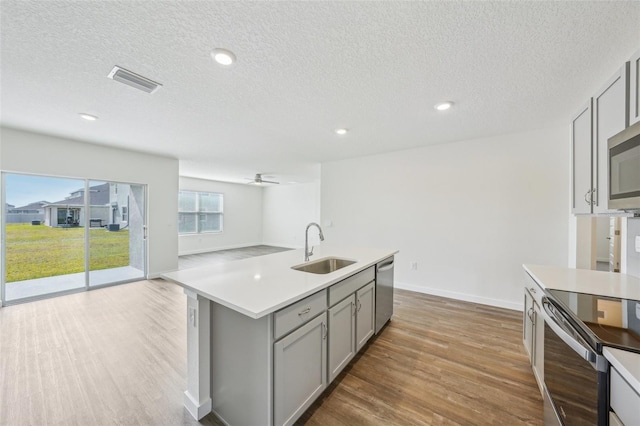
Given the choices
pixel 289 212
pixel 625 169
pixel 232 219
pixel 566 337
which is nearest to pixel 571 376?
pixel 566 337

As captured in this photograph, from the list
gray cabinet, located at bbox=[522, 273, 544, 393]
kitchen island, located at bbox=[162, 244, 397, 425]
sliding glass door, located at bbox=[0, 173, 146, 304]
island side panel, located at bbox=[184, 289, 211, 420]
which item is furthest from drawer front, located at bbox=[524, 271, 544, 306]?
sliding glass door, located at bbox=[0, 173, 146, 304]

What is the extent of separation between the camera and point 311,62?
5.97ft

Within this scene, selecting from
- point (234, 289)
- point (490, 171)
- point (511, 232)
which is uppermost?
point (490, 171)

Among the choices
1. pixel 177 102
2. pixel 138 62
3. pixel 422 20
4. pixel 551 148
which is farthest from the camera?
pixel 551 148

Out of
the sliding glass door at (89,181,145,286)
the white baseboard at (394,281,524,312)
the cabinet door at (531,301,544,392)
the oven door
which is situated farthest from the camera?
the sliding glass door at (89,181,145,286)

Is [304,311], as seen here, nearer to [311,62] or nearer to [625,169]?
[311,62]

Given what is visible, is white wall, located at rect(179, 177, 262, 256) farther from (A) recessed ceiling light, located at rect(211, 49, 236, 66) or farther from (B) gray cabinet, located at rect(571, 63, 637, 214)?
(B) gray cabinet, located at rect(571, 63, 637, 214)

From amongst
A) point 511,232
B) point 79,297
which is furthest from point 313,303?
point 79,297

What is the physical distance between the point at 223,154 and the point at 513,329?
527 cm

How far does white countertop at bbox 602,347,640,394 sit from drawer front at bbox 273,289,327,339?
1344mm

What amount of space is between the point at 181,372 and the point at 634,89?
3.89 m

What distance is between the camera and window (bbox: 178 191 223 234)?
25.3 ft

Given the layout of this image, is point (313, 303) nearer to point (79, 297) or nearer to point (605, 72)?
point (605, 72)

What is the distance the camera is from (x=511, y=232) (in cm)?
342
